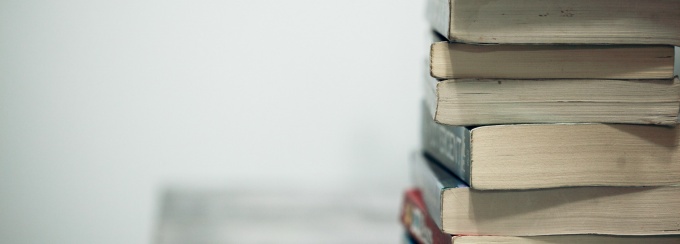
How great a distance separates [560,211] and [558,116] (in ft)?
0.27

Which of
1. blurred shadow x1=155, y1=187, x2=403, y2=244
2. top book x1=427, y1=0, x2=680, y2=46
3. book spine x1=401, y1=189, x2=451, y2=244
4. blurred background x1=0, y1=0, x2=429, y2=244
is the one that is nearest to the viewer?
top book x1=427, y1=0, x2=680, y2=46

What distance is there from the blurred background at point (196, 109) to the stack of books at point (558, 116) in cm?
45

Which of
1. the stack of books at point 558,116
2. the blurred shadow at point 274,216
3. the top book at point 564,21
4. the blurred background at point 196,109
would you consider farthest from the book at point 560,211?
the blurred background at point 196,109

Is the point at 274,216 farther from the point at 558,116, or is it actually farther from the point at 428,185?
the point at 558,116

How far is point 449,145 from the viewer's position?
709mm

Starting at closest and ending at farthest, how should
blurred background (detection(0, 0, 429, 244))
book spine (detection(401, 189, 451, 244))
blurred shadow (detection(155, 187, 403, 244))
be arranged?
book spine (detection(401, 189, 451, 244))
blurred shadow (detection(155, 187, 403, 244))
blurred background (detection(0, 0, 429, 244))

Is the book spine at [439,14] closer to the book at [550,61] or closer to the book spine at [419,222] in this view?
the book at [550,61]

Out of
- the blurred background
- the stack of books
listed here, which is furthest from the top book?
the blurred background

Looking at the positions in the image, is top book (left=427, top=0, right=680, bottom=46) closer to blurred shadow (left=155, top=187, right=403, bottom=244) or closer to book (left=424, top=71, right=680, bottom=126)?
book (left=424, top=71, right=680, bottom=126)

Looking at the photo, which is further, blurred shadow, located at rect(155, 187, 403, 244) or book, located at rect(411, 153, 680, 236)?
blurred shadow, located at rect(155, 187, 403, 244)

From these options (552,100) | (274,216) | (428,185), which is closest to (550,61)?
(552,100)

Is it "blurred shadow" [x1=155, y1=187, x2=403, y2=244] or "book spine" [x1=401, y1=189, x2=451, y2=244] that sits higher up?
"book spine" [x1=401, y1=189, x2=451, y2=244]

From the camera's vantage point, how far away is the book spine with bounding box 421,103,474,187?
648 millimetres

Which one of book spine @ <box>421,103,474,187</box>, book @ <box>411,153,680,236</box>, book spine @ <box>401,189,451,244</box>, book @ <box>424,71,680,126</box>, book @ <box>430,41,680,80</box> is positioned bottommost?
book spine @ <box>401,189,451,244</box>
